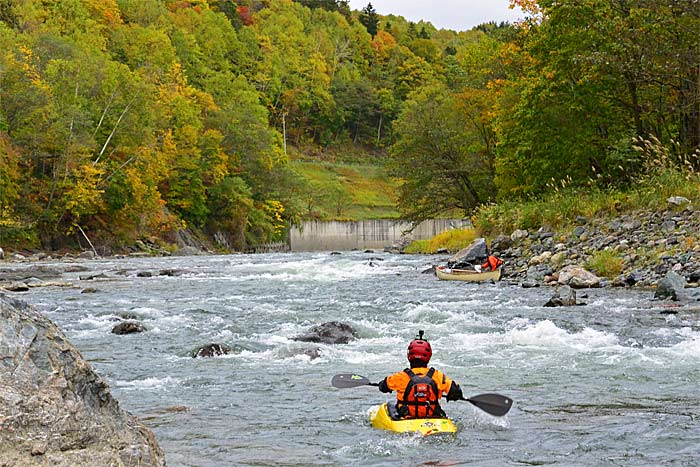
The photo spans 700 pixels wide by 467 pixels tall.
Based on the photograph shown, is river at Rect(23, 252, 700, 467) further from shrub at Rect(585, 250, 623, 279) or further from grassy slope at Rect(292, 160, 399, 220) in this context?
grassy slope at Rect(292, 160, 399, 220)

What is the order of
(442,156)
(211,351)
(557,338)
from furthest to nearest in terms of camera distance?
(442,156) → (557,338) → (211,351)

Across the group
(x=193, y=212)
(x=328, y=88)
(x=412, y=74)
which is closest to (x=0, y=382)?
(x=193, y=212)

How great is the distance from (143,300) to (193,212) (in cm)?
3667

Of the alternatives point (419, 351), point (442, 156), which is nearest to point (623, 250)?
point (419, 351)

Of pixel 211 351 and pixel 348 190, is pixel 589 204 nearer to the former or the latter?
pixel 211 351

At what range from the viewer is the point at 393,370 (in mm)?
10031

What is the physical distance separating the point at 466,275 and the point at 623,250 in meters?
4.27

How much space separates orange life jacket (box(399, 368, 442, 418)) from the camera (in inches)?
274

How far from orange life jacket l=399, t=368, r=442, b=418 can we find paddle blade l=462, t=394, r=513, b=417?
43 cm

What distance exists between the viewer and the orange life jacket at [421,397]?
6965 mm

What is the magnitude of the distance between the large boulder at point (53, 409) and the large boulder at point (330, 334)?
23.4 feet

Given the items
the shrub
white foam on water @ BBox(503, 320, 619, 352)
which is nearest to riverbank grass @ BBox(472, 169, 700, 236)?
the shrub

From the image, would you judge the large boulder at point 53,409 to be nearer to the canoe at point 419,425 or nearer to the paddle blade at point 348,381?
the canoe at point 419,425

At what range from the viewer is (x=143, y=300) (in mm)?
18094
